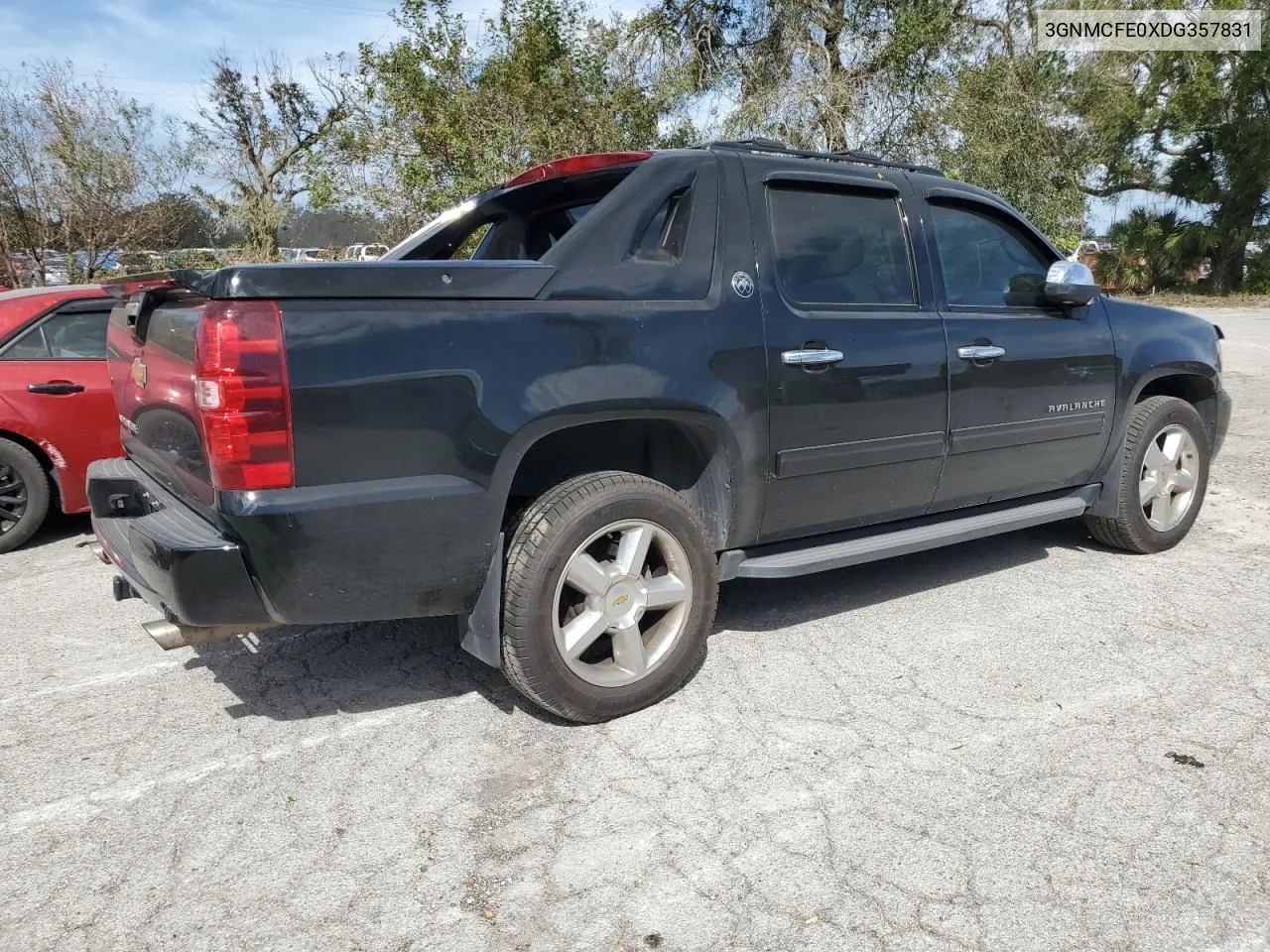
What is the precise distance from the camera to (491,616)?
315 cm

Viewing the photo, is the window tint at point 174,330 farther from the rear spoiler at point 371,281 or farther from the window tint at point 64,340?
the window tint at point 64,340

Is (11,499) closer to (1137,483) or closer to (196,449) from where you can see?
(196,449)

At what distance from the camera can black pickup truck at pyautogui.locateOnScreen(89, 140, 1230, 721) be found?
2.80 metres

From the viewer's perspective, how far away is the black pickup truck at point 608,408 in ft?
9.20

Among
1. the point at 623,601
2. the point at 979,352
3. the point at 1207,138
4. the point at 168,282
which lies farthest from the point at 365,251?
the point at 1207,138

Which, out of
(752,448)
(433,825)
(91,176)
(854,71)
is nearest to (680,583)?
(752,448)

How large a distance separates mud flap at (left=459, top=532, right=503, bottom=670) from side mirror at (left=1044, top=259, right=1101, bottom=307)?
2.84 m

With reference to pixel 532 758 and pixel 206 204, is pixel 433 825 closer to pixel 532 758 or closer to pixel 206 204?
pixel 532 758

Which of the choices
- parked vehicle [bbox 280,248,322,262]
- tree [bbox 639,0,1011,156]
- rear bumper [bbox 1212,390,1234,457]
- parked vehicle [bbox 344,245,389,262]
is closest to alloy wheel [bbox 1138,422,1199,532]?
rear bumper [bbox 1212,390,1234,457]

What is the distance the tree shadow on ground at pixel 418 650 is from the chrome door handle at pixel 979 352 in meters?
1.14

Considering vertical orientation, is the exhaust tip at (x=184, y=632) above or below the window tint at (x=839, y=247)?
below

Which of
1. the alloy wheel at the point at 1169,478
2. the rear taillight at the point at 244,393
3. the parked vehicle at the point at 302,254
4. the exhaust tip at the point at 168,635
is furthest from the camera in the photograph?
the parked vehicle at the point at 302,254

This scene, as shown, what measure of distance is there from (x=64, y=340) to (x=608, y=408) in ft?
14.4

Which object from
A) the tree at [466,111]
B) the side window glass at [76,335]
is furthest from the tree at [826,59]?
the side window glass at [76,335]
